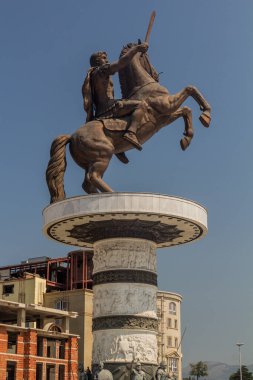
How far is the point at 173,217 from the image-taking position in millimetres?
20234

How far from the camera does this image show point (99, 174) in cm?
2119

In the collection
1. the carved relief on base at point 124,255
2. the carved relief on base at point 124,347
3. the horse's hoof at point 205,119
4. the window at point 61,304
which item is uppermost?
the horse's hoof at point 205,119

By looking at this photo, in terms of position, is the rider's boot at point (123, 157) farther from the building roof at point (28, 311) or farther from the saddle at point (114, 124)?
the building roof at point (28, 311)

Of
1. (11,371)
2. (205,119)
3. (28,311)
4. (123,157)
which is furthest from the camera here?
(28,311)

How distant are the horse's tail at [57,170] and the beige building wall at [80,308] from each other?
31734 millimetres

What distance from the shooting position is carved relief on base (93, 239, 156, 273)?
20.8 m

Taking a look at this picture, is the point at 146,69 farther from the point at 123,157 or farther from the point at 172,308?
the point at 172,308

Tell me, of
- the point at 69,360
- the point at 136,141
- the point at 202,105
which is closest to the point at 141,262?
the point at 136,141

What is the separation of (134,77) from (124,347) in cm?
872

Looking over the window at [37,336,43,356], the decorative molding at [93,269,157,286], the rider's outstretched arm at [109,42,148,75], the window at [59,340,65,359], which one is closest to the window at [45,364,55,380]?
the window at [59,340,65,359]

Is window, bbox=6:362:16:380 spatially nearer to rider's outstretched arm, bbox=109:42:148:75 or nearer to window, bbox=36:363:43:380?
window, bbox=36:363:43:380

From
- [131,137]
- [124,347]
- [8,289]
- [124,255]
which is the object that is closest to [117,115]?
[131,137]

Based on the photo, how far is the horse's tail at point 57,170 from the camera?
2150 centimetres

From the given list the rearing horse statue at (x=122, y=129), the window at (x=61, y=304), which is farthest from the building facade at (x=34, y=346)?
the rearing horse statue at (x=122, y=129)
